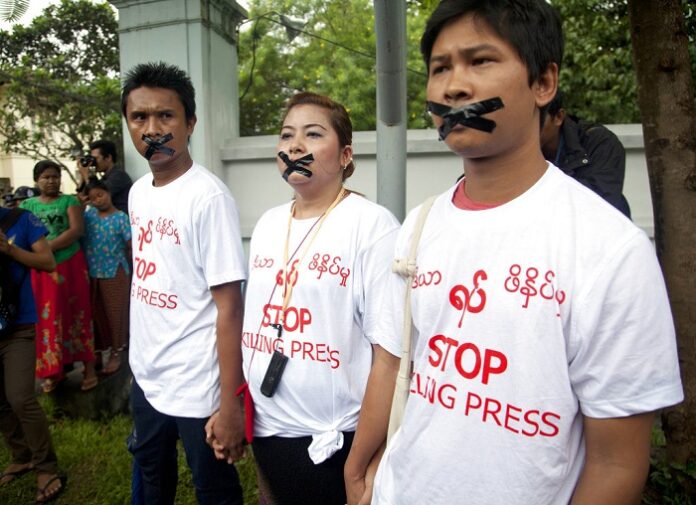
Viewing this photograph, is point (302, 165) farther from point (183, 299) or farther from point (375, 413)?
point (375, 413)

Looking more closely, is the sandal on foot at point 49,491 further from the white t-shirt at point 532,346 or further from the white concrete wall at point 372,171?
the white t-shirt at point 532,346

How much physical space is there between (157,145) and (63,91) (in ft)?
30.0

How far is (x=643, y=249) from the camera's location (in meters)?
1.02

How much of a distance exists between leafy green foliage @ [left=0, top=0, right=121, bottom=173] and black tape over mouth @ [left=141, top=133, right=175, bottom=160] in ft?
28.7

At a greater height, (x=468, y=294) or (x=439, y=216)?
(x=439, y=216)

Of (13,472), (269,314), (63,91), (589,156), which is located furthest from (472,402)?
(63,91)

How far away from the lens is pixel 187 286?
203 cm

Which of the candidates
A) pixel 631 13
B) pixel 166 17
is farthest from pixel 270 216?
pixel 166 17

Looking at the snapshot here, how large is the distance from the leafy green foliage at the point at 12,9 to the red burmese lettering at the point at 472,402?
183cm

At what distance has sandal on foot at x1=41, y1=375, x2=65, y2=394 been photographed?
425 centimetres

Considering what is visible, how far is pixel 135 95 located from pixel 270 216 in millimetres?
726

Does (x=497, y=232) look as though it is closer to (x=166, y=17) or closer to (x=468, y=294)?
(x=468, y=294)

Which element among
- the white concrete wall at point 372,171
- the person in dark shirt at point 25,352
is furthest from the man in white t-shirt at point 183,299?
the white concrete wall at point 372,171

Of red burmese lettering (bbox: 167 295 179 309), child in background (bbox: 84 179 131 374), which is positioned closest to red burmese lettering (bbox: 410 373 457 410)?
red burmese lettering (bbox: 167 295 179 309)
